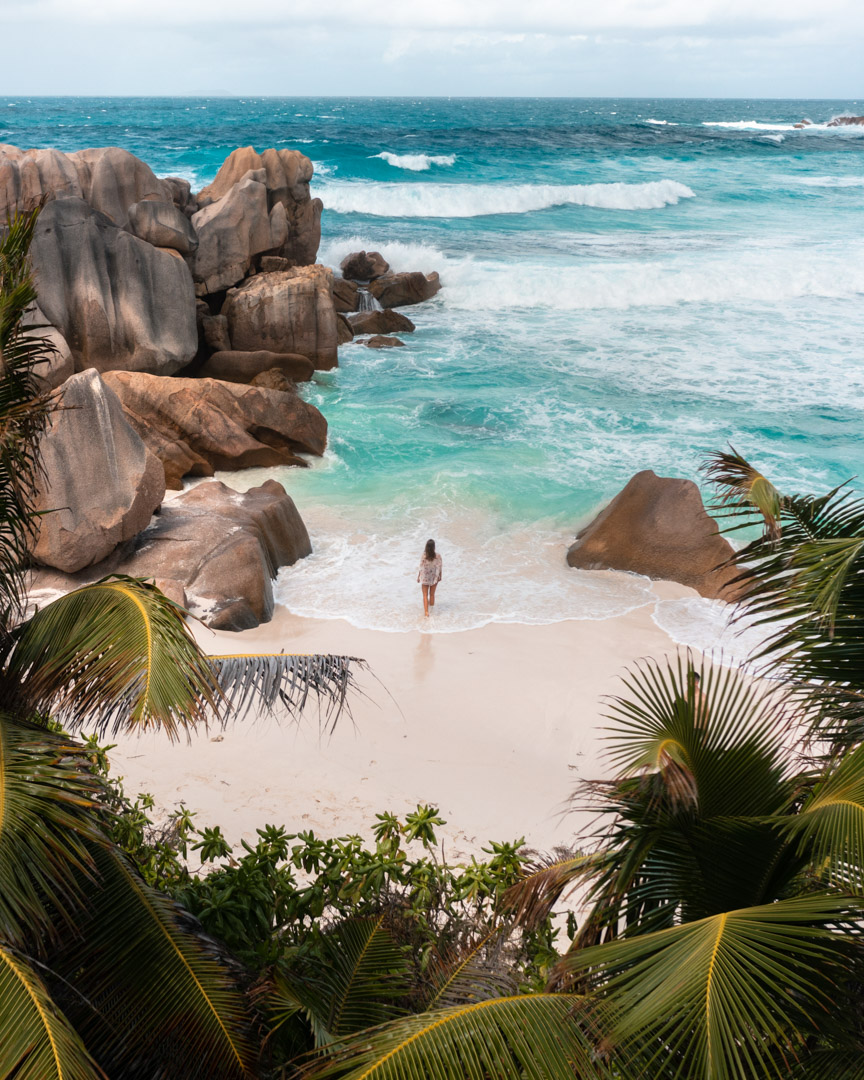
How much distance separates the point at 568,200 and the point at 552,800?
144ft

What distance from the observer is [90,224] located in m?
16.9

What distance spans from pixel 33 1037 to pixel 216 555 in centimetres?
815

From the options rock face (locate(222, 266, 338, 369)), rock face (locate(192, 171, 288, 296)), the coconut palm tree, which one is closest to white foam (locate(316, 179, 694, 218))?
rock face (locate(192, 171, 288, 296))

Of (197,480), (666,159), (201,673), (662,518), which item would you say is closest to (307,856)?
(201,673)

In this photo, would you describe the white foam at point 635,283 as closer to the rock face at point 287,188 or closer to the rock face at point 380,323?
the rock face at point 380,323

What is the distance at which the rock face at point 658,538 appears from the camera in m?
12.0

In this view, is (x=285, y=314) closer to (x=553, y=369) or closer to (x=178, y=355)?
(x=178, y=355)

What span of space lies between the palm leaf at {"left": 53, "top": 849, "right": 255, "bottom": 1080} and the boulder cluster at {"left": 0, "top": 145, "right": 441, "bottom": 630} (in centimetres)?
513

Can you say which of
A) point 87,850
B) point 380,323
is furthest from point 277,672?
point 380,323

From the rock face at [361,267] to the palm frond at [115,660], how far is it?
1002 inches

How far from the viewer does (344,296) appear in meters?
25.4

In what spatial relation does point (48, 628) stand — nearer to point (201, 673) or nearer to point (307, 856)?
point (201, 673)

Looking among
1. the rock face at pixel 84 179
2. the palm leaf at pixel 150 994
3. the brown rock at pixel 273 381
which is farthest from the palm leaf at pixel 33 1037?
the rock face at pixel 84 179

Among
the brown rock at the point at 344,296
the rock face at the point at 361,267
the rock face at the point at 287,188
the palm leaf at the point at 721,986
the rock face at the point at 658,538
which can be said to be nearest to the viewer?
the palm leaf at the point at 721,986
